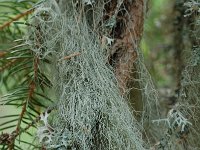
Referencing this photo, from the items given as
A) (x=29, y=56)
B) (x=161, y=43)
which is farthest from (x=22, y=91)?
(x=161, y=43)

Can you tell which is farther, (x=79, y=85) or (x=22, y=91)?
(x=22, y=91)

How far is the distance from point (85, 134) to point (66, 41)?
17 centimetres

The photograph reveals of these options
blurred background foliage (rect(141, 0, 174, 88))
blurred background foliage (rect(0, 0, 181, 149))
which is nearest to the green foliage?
blurred background foliage (rect(0, 0, 181, 149))

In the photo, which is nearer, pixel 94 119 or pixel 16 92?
pixel 94 119

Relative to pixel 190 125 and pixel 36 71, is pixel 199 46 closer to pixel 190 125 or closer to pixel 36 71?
pixel 190 125

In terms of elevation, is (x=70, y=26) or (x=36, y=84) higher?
(x=70, y=26)

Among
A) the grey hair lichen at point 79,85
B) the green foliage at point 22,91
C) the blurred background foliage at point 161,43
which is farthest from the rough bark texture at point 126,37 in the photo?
the blurred background foliage at point 161,43

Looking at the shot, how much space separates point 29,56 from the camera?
2.53 feet

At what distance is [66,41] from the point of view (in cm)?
70

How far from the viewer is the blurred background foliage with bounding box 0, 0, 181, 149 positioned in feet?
2.52

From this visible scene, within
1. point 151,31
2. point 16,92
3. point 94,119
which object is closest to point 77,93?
point 94,119

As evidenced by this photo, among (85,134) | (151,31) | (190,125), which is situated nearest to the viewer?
(85,134)

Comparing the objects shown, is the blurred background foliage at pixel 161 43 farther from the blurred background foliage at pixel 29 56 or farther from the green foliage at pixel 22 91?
the green foliage at pixel 22 91

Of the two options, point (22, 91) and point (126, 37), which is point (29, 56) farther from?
point (126, 37)
